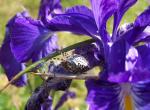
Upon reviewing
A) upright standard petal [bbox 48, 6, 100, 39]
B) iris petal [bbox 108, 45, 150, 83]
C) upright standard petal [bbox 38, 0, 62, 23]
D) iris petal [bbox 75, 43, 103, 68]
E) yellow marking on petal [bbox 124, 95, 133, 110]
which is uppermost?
upright standard petal [bbox 38, 0, 62, 23]

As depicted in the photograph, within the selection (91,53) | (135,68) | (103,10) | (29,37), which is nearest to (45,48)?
(29,37)

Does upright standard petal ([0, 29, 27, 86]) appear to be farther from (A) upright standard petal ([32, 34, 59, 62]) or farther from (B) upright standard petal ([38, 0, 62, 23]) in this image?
(B) upright standard petal ([38, 0, 62, 23])

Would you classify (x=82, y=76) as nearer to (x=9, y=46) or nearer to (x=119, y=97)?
(x=119, y=97)

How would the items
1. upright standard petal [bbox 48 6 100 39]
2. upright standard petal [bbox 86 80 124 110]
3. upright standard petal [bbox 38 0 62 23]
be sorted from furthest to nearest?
upright standard petal [bbox 38 0 62 23], upright standard petal [bbox 48 6 100 39], upright standard petal [bbox 86 80 124 110]

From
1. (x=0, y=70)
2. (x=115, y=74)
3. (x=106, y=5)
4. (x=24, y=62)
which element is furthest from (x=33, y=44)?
(x=0, y=70)

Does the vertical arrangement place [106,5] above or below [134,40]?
above

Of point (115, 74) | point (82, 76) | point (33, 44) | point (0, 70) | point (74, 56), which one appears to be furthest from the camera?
point (0, 70)

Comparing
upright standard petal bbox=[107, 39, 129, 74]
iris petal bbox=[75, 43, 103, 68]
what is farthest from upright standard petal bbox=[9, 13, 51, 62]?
upright standard petal bbox=[107, 39, 129, 74]
